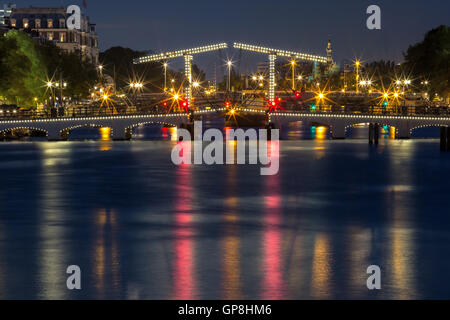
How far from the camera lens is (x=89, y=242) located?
77.9 ft

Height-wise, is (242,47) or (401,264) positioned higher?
(242,47)

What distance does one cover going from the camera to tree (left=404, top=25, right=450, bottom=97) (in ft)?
316

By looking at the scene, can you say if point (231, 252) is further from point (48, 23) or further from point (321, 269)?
point (48, 23)

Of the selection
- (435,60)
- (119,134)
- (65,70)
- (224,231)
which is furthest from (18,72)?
(224,231)

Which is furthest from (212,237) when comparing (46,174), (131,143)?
(131,143)

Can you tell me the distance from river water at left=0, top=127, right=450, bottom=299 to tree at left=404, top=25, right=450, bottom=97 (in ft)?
152

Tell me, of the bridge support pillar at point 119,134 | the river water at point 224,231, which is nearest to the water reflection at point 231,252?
the river water at point 224,231

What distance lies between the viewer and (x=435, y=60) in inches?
3932

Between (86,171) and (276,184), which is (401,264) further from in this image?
(86,171)

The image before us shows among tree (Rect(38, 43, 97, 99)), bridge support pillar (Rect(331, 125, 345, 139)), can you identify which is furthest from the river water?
tree (Rect(38, 43, 97, 99))

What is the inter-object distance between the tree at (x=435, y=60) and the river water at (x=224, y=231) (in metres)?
46.2

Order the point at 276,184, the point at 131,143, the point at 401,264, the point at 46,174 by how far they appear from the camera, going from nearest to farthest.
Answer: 1. the point at 401,264
2. the point at 276,184
3. the point at 46,174
4. the point at 131,143
